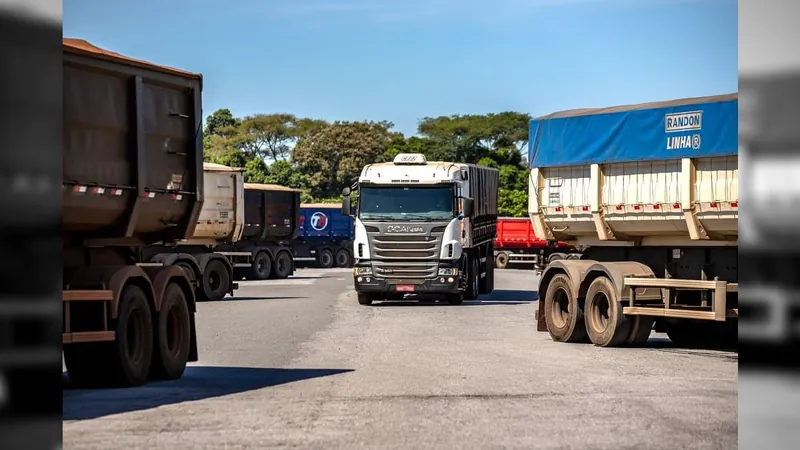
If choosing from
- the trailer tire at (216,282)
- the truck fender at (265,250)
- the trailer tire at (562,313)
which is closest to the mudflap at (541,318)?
the trailer tire at (562,313)

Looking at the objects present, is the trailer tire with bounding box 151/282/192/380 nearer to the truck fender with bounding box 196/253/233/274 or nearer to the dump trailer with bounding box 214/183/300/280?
the truck fender with bounding box 196/253/233/274

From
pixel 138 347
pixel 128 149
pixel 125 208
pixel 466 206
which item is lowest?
pixel 138 347

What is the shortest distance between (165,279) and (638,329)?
773cm

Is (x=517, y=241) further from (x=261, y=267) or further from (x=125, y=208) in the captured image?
(x=125, y=208)

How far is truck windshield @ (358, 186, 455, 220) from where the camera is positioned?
102 feet

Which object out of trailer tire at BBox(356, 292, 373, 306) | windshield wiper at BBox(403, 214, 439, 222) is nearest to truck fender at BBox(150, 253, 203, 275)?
trailer tire at BBox(356, 292, 373, 306)

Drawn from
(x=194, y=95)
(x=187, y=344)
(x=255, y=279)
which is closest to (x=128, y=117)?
(x=194, y=95)

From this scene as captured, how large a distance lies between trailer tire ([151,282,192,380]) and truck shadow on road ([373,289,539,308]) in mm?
16055

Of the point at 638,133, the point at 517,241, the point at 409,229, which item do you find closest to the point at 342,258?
the point at 517,241

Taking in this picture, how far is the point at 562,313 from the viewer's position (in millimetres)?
21938

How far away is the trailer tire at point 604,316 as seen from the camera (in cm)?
1989

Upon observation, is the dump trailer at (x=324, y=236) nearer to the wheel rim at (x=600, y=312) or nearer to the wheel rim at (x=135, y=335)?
the wheel rim at (x=600, y=312)

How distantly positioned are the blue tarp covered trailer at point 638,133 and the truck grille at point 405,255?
8.13 meters

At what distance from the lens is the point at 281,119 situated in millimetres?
121250
